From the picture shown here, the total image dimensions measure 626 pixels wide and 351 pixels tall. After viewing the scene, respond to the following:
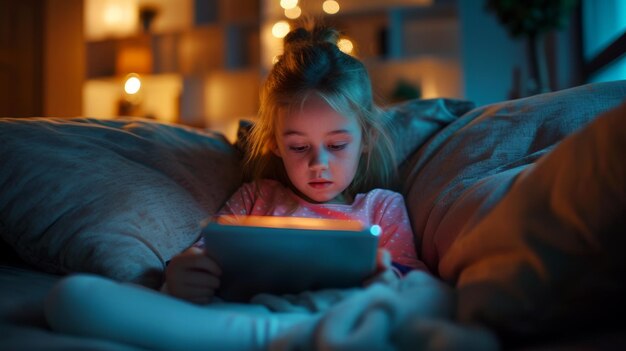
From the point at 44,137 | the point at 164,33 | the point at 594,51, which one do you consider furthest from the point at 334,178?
the point at 164,33

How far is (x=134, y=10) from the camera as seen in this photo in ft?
15.9

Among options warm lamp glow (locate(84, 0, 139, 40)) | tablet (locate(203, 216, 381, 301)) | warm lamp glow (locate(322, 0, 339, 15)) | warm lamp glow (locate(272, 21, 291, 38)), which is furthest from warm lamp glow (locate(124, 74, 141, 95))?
tablet (locate(203, 216, 381, 301))

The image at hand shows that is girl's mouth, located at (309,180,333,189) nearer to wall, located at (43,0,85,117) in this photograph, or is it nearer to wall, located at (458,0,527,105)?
wall, located at (458,0,527,105)

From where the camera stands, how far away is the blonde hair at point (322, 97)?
1.23 metres

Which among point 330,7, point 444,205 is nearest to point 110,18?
point 330,7

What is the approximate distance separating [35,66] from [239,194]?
4.59 meters

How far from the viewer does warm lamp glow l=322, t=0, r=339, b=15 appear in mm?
4016

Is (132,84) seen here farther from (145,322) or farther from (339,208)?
(145,322)

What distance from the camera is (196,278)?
33.4 inches

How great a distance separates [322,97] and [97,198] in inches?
20.2

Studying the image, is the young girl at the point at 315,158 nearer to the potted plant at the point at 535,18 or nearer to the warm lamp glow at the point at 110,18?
the potted plant at the point at 535,18

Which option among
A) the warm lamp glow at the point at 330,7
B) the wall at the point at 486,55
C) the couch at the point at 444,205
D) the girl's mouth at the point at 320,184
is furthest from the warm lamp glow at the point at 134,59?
the girl's mouth at the point at 320,184

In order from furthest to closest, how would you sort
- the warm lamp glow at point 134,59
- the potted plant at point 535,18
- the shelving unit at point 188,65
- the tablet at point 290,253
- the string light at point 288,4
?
the warm lamp glow at point 134,59 < the shelving unit at point 188,65 < the string light at point 288,4 < the potted plant at point 535,18 < the tablet at point 290,253

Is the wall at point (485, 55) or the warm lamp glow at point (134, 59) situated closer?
the wall at point (485, 55)
